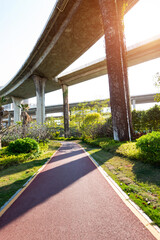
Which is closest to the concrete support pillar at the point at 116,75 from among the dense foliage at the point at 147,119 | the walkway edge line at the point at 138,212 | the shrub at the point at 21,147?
the dense foliage at the point at 147,119

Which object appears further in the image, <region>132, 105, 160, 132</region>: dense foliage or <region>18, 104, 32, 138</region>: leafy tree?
<region>132, 105, 160, 132</region>: dense foliage

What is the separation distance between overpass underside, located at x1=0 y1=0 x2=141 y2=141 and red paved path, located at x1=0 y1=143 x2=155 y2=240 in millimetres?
9326

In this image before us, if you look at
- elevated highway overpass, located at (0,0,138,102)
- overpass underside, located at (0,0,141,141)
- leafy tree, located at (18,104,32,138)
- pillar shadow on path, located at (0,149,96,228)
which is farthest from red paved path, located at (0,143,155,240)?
elevated highway overpass, located at (0,0,138,102)

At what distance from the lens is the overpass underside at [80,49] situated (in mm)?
12891

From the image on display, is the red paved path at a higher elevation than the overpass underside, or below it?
Result: below

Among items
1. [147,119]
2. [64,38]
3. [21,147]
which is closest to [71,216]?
[21,147]

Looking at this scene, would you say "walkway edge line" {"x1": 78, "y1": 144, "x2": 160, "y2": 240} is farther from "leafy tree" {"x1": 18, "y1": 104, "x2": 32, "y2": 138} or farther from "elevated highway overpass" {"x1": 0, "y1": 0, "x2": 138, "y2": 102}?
"elevated highway overpass" {"x1": 0, "y1": 0, "x2": 138, "y2": 102}

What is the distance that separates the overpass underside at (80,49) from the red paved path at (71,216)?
933 centimetres

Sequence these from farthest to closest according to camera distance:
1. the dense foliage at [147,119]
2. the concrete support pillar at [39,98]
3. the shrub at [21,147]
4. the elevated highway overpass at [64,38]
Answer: the concrete support pillar at [39,98], the dense foliage at [147,119], the elevated highway overpass at [64,38], the shrub at [21,147]

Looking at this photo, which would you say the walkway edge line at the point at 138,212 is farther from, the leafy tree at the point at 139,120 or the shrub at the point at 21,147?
the leafy tree at the point at 139,120

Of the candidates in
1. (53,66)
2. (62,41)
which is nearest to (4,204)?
(62,41)

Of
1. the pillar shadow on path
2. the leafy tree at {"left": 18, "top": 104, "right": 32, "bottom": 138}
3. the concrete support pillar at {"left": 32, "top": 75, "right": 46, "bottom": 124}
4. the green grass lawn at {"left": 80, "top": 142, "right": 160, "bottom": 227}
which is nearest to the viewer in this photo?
the green grass lawn at {"left": 80, "top": 142, "right": 160, "bottom": 227}

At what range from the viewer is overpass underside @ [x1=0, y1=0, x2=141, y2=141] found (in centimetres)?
1289

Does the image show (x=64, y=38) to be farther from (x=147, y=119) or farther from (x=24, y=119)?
(x=147, y=119)
